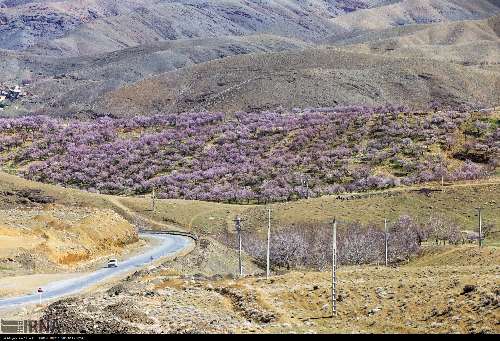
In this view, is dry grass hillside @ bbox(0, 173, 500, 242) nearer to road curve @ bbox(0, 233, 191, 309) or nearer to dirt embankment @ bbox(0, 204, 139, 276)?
road curve @ bbox(0, 233, 191, 309)

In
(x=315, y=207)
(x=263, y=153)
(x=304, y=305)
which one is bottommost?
(x=315, y=207)

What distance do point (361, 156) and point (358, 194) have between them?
22891 millimetres

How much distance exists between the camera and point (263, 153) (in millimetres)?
134250

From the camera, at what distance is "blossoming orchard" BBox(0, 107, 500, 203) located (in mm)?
112312

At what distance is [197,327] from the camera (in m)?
29.1

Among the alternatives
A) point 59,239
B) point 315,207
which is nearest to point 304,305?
point 59,239

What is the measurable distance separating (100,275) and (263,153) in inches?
3315

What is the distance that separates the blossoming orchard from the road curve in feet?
118

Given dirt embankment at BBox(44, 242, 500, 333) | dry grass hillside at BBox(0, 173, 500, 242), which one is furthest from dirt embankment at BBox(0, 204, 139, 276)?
dry grass hillside at BBox(0, 173, 500, 242)

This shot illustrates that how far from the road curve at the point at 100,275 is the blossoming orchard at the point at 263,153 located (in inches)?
1415

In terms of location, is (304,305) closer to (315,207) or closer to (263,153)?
(315,207)

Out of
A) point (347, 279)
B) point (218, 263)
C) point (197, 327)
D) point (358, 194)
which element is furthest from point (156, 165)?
point (197, 327)

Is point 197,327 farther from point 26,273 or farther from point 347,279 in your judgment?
point 26,273

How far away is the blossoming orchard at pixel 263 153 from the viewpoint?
11231 centimetres
